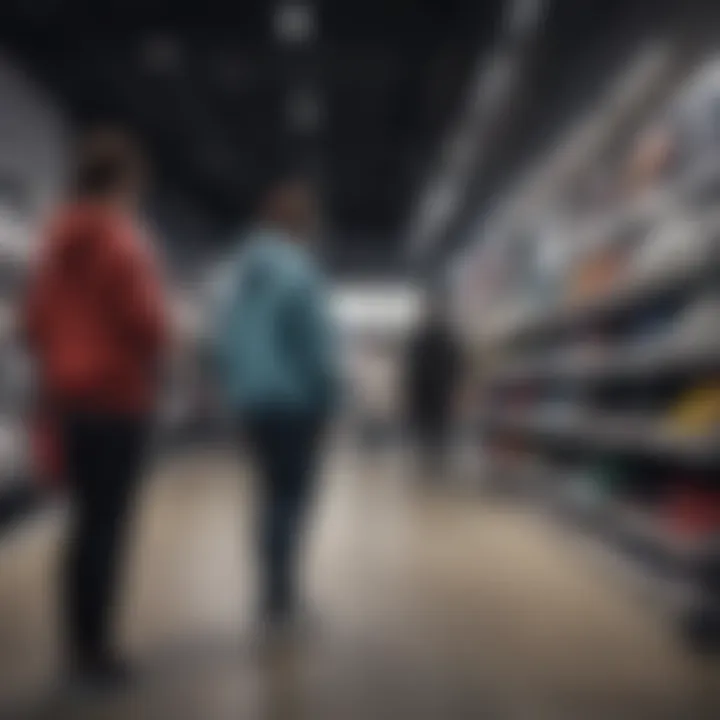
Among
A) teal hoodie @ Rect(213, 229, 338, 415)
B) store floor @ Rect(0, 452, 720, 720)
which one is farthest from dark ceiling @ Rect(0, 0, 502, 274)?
store floor @ Rect(0, 452, 720, 720)

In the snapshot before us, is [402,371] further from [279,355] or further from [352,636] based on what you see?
[352,636]

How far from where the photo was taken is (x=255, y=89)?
102 inches

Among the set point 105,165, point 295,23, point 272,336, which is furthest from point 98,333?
point 295,23

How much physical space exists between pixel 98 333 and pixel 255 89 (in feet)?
3.67

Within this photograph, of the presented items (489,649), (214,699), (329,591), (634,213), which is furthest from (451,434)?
(214,699)

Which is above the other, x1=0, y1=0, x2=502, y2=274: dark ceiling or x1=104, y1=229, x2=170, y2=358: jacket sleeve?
x1=0, y1=0, x2=502, y2=274: dark ceiling

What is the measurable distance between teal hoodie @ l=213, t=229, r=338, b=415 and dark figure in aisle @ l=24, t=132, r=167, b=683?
436mm

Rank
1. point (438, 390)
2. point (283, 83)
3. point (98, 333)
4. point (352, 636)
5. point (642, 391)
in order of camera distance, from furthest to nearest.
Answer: point (438, 390)
point (642, 391)
point (283, 83)
point (352, 636)
point (98, 333)

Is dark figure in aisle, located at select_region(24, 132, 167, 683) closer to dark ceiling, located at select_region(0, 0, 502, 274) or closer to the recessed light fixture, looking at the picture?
dark ceiling, located at select_region(0, 0, 502, 274)

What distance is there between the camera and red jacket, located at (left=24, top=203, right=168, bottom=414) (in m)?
1.61

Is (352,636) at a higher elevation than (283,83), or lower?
lower

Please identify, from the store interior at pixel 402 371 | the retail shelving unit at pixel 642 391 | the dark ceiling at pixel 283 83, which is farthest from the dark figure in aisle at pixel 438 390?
the dark ceiling at pixel 283 83

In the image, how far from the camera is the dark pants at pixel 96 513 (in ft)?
5.45

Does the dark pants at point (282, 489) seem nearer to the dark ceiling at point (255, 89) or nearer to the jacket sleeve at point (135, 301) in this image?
the dark ceiling at point (255, 89)
